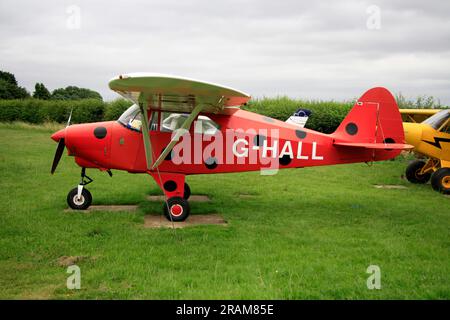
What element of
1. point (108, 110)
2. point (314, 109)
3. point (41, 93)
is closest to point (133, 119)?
point (314, 109)

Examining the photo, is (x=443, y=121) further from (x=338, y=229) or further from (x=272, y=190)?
(x=338, y=229)

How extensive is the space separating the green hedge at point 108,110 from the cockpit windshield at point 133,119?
1657 centimetres

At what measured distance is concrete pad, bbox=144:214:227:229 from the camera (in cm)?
820

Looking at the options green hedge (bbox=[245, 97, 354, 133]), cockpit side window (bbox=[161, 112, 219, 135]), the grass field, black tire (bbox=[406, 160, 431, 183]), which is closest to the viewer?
the grass field

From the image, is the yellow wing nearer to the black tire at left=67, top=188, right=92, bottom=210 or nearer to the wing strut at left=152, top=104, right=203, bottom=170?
the wing strut at left=152, top=104, right=203, bottom=170

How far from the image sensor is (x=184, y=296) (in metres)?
4.86

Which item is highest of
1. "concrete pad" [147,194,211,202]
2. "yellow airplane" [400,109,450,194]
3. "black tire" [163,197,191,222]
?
"yellow airplane" [400,109,450,194]

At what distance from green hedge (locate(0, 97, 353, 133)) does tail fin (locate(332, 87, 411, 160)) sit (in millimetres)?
14687

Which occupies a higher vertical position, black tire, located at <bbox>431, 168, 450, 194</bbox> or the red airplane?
the red airplane

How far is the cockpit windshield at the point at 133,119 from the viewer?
8.88 meters

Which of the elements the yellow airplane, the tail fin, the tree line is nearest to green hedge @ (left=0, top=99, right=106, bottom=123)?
the tree line

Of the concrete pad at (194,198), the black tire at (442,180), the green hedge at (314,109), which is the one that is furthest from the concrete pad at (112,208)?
the green hedge at (314,109)

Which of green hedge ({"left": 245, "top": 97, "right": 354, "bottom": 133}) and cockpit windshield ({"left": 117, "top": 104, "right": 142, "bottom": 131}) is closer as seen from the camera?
cockpit windshield ({"left": 117, "top": 104, "right": 142, "bottom": 131})
